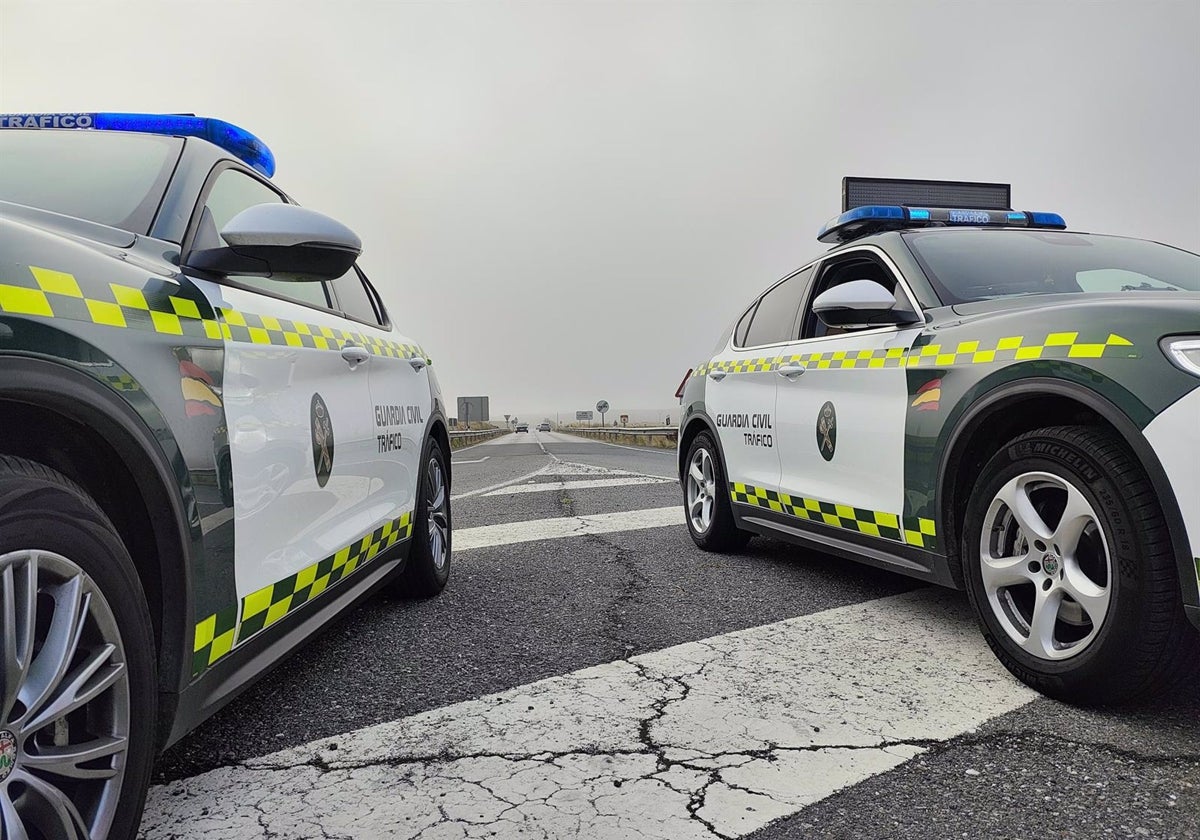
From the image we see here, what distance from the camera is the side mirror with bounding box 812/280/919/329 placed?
320 cm

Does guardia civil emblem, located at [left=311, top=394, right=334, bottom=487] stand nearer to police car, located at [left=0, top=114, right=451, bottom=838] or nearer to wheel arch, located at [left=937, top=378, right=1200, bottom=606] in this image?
police car, located at [left=0, top=114, right=451, bottom=838]

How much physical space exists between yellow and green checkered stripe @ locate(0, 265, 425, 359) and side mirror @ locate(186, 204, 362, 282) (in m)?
0.13

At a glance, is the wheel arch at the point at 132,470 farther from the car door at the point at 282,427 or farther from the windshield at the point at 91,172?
the windshield at the point at 91,172

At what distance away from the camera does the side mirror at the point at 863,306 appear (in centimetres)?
320

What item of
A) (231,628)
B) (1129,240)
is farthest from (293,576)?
(1129,240)

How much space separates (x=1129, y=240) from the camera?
3.71 metres

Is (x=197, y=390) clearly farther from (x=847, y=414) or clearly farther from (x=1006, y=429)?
(x=847, y=414)

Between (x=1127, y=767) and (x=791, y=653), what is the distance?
1143 mm

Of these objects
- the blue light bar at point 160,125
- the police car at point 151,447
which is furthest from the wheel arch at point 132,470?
the blue light bar at point 160,125

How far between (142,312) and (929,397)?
2.44 metres

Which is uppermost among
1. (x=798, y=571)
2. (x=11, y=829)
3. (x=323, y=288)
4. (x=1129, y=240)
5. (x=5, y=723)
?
(x=1129, y=240)

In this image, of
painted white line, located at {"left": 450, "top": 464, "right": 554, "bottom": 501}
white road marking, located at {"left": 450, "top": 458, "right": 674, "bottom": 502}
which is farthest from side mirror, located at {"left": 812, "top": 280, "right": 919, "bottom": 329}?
white road marking, located at {"left": 450, "top": 458, "right": 674, "bottom": 502}

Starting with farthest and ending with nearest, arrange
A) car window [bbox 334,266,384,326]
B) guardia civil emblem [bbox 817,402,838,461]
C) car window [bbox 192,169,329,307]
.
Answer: guardia civil emblem [bbox 817,402,838,461] < car window [bbox 334,266,384,326] < car window [bbox 192,169,329,307]

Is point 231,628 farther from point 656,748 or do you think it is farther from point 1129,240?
point 1129,240
